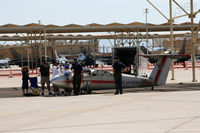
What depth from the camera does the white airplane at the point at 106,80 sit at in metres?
18.9

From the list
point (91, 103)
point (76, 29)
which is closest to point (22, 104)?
point (91, 103)

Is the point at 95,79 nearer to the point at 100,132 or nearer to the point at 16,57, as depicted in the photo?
the point at 100,132

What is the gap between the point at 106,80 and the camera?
1959 centimetres

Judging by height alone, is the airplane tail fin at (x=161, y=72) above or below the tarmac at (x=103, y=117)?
above

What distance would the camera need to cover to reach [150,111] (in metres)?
12.2

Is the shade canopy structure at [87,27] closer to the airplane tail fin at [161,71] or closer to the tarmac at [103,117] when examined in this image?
the airplane tail fin at [161,71]

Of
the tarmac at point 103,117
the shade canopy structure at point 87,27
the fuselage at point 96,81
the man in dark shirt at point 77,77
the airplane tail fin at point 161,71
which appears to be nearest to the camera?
the tarmac at point 103,117

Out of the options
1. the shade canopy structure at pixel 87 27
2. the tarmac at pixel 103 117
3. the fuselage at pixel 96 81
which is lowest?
the tarmac at pixel 103 117

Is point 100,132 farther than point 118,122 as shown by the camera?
No

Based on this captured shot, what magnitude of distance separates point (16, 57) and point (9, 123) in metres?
52.3

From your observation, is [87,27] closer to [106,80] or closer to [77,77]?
[106,80]

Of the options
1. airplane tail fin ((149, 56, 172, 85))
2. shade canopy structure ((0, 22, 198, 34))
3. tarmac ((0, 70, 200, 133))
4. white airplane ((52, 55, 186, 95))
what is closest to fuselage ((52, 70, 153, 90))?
white airplane ((52, 55, 186, 95))

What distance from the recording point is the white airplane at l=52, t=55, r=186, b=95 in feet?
62.1

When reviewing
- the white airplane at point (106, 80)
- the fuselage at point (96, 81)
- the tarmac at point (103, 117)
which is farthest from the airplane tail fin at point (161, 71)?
the tarmac at point (103, 117)
